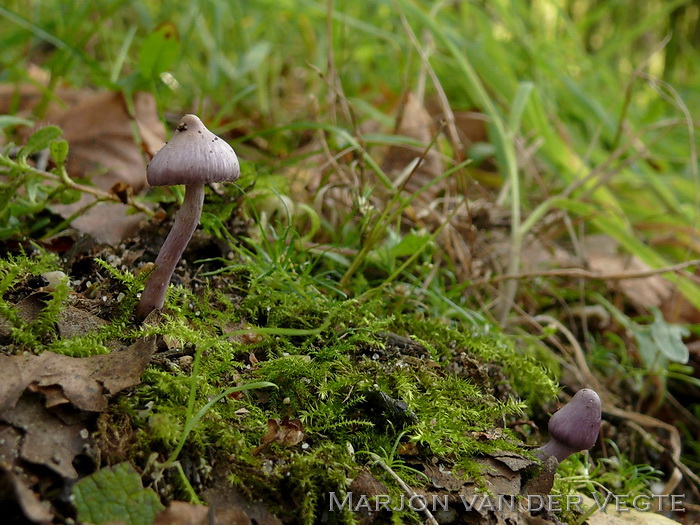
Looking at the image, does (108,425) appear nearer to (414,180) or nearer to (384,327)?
(384,327)

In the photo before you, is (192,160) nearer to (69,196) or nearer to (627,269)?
(69,196)

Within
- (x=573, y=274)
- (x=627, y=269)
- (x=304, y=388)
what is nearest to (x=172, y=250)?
(x=304, y=388)

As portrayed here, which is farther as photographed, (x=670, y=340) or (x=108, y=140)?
(x=108, y=140)

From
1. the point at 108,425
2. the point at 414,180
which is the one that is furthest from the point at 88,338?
the point at 414,180

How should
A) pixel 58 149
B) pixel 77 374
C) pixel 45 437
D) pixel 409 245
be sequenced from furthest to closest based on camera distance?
pixel 409 245, pixel 58 149, pixel 77 374, pixel 45 437

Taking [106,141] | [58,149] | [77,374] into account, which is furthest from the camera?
[106,141]

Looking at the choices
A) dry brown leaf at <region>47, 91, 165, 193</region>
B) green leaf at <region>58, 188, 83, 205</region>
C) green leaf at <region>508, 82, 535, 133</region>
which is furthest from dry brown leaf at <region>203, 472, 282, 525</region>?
green leaf at <region>508, 82, 535, 133</region>

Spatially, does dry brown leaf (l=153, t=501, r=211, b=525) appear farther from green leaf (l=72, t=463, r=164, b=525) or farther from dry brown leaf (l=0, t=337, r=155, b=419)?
dry brown leaf (l=0, t=337, r=155, b=419)
